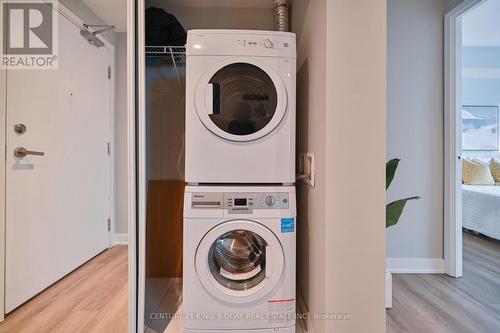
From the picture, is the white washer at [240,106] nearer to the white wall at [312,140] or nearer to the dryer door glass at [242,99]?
the dryer door glass at [242,99]

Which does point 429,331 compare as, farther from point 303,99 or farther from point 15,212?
point 15,212

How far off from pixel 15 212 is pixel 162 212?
895 mm

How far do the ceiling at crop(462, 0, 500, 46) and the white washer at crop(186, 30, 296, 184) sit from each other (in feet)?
8.73

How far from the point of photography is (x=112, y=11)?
2051 millimetres

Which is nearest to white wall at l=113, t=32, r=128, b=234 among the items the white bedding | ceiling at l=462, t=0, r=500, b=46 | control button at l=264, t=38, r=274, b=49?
control button at l=264, t=38, r=274, b=49

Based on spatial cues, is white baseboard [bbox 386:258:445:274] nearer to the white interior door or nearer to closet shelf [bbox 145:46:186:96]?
closet shelf [bbox 145:46:186:96]

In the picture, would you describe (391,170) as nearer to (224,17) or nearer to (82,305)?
(224,17)

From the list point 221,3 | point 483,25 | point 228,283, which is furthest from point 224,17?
point 483,25

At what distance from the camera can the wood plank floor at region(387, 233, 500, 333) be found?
1.51 m

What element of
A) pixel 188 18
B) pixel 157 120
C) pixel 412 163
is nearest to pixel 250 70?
pixel 157 120

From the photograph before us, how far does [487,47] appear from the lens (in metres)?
3.99

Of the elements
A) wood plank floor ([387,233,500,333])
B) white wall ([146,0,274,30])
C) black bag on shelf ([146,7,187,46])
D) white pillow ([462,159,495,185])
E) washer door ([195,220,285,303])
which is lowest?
wood plank floor ([387,233,500,333])

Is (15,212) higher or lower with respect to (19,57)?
lower

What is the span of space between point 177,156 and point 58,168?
0.88m
